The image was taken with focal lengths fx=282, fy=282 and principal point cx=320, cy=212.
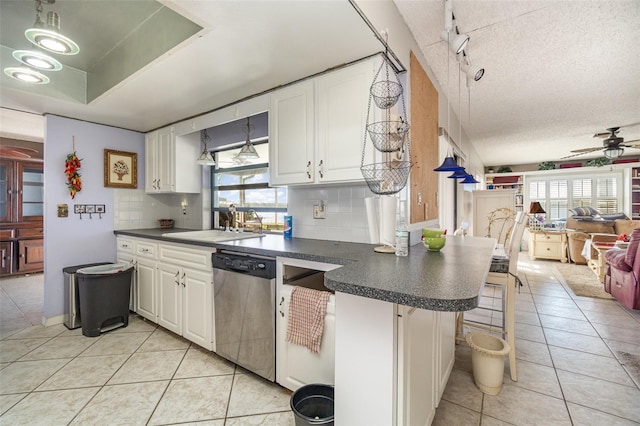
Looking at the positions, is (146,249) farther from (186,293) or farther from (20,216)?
(20,216)

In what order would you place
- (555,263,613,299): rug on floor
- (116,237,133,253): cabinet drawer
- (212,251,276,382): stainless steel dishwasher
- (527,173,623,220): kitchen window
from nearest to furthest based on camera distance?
(212,251,276,382): stainless steel dishwasher < (116,237,133,253): cabinet drawer < (555,263,613,299): rug on floor < (527,173,623,220): kitchen window

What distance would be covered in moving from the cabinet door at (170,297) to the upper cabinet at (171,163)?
1089 mm

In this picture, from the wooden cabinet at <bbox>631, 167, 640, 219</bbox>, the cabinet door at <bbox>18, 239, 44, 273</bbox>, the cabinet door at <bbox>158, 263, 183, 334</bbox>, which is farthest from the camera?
the wooden cabinet at <bbox>631, 167, 640, 219</bbox>

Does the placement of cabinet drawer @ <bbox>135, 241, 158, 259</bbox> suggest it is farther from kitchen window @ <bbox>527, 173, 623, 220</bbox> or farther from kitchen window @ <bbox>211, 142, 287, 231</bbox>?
kitchen window @ <bbox>527, 173, 623, 220</bbox>

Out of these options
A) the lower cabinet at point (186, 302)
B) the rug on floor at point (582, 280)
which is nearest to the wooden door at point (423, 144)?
the lower cabinet at point (186, 302)

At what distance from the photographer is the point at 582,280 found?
4.71 m

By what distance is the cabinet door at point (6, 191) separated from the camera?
491cm

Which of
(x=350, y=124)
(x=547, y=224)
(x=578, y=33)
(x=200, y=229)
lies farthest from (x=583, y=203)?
(x=200, y=229)

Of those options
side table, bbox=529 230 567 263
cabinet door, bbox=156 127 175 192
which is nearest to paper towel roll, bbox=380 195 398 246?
cabinet door, bbox=156 127 175 192

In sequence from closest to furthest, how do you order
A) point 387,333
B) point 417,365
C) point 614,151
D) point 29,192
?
point 387,333
point 417,365
point 614,151
point 29,192

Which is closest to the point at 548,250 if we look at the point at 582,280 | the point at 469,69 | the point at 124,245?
the point at 582,280

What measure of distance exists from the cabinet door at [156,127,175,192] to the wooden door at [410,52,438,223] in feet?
8.55

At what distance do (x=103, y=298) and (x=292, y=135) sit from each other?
237cm

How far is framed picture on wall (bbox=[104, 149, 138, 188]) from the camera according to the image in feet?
11.0
